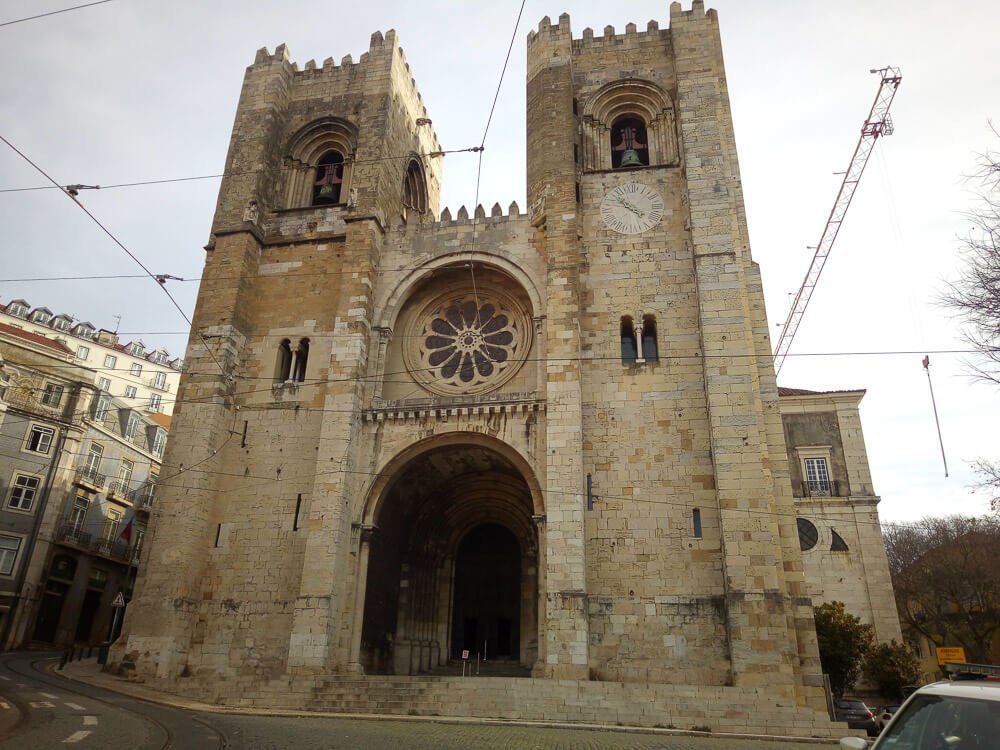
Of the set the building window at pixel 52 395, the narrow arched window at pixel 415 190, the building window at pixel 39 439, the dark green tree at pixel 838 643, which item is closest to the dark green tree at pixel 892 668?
the dark green tree at pixel 838 643

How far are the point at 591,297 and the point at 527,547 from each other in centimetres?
703

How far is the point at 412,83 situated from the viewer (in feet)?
79.9

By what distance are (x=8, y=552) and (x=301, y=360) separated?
1408cm

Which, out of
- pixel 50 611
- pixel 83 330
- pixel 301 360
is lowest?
pixel 50 611

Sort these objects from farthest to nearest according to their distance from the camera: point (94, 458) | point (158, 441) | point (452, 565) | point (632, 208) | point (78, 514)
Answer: point (158, 441) → point (94, 458) → point (78, 514) → point (452, 565) → point (632, 208)

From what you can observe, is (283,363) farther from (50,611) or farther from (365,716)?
(50,611)

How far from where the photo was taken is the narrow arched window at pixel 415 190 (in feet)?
81.4

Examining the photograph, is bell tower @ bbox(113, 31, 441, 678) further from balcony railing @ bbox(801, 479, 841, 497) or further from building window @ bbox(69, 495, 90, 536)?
balcony railing @ bbox(801, 479, 841, 497)

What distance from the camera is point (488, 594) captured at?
20375 mm

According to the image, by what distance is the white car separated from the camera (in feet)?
11.5

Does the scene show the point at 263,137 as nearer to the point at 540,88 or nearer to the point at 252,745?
the point at 540,88

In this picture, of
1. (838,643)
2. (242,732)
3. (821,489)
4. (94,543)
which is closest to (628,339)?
(838,643)

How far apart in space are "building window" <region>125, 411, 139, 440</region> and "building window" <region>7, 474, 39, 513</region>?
Answer: 6.87m

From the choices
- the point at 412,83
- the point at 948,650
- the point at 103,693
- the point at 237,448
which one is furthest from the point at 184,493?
the point at 948,650
